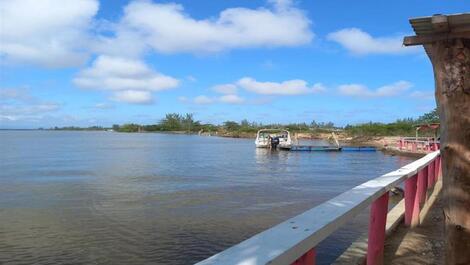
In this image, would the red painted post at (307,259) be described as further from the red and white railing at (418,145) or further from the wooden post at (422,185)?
the red and white railing at (418,145)

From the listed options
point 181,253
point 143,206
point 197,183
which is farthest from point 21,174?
point 181,253

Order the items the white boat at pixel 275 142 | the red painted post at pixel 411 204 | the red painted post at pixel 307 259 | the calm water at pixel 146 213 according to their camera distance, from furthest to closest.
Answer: the white boat at pixel 275 142, the calm water at pixel 146 213, the red painted post at pixel 411 204, the red painted post at pixel 307 259

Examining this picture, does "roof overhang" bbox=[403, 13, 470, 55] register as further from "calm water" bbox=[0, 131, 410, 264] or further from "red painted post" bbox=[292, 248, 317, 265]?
"calm water" bbox=[0, 131, 410, 264]

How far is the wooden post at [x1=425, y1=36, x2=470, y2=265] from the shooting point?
3.14 m

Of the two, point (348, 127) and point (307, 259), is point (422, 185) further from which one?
point (348, 127)

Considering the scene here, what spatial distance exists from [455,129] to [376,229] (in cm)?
198

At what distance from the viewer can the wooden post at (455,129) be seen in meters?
3.14

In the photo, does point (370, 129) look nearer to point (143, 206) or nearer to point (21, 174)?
point (21, 174)

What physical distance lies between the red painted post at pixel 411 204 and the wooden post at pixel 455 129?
12.2 ft

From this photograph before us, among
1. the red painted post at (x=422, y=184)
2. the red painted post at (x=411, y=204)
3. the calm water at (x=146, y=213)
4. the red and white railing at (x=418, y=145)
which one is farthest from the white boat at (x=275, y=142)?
the red painted post at (x=411, y=204)

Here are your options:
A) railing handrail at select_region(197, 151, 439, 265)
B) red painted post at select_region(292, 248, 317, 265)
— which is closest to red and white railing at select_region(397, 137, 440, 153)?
railing handrail at select_region(197, 151, 439, 265)

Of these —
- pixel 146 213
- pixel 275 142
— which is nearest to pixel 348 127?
pixel 275 142

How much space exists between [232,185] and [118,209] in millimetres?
8983

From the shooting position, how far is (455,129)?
3.20 metres
